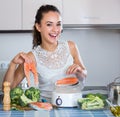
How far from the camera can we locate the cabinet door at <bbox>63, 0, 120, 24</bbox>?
8.84ft

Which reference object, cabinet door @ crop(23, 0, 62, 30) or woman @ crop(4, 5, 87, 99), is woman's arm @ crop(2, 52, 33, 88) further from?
cabinet door @ crop(23, 0, 62, 30)

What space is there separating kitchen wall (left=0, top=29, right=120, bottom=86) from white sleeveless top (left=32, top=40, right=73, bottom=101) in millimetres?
981

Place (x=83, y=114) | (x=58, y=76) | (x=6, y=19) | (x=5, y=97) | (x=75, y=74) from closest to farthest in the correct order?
(x=83, y=114), (x=5, y=97), (x=75, y=74), (x=58, y=76), (x=6, y=19)

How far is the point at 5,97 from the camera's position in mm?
1438

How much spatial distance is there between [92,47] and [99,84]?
36cm

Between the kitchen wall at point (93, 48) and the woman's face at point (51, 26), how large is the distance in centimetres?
105

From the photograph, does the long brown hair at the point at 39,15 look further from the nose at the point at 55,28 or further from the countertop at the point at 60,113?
the countertop at the point at 60,113

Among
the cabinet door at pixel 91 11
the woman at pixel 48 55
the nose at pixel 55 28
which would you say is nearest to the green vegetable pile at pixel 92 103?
the woman at pixel 48 55

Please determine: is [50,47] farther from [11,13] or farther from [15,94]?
[11,13]

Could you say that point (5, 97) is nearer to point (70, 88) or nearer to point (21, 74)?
point (70, 88)

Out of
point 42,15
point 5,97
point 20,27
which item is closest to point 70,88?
point 5,97

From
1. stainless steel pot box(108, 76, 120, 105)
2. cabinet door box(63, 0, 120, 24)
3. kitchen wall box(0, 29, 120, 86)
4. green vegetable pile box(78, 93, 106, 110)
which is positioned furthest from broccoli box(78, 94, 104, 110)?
kitchen wall box(0, 29, 120, 86)

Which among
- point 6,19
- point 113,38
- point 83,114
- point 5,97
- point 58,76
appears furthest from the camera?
point 113,38

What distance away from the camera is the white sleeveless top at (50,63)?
6.00ft
